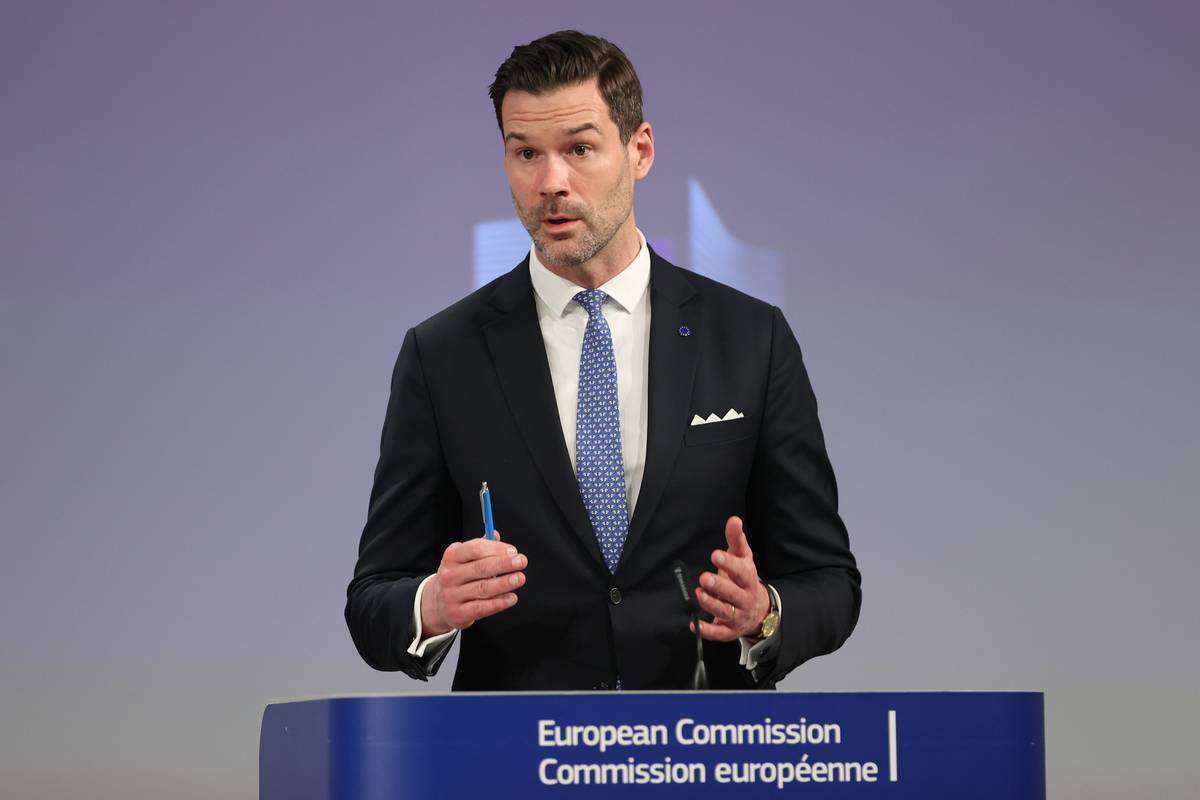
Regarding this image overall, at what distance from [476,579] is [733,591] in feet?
0.99

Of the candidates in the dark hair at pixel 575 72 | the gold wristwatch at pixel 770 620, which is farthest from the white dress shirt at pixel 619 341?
the gold wristwatch at pixel 770 620

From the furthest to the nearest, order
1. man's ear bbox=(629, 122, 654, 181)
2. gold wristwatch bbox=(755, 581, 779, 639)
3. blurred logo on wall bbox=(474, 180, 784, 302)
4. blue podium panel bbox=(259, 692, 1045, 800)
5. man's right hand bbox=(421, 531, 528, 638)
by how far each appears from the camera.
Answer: blurred logo on wall bbox=(474, 180, 784, 302), man's ear bbox=(629, 122, 654, 181), gold wristwatch bbox=(755, 581, 779, 639), man's right hand bbox=(421, 531, 528, 638), blue podium panel bbox=(259, 692, 1045, 800)

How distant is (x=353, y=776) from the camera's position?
49.8 inches

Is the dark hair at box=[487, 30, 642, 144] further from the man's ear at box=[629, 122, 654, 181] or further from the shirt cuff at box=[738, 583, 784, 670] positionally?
the shirt cuff at box=[738, 583, 784, 670]

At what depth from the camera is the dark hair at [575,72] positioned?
2.04 metres

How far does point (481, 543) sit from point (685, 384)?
1.84ft

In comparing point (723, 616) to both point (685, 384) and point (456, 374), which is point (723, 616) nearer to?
point (685, 384)

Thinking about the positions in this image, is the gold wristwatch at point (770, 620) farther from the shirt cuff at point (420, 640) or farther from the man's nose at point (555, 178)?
the man's nose at point (555, 178)

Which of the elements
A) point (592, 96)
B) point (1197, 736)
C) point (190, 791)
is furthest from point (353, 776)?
point (1197, 736)

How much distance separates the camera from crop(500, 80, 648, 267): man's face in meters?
2.03

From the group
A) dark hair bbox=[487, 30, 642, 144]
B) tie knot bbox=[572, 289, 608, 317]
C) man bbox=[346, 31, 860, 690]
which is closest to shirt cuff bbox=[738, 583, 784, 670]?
man bbox=[346, 31, 860, 690]

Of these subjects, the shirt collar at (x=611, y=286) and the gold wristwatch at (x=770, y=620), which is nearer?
the gold wristwatch at (x=770, y=620)

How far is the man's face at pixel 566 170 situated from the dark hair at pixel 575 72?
0.05ft

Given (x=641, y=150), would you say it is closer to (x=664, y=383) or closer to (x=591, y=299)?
(x=591, y=299)
